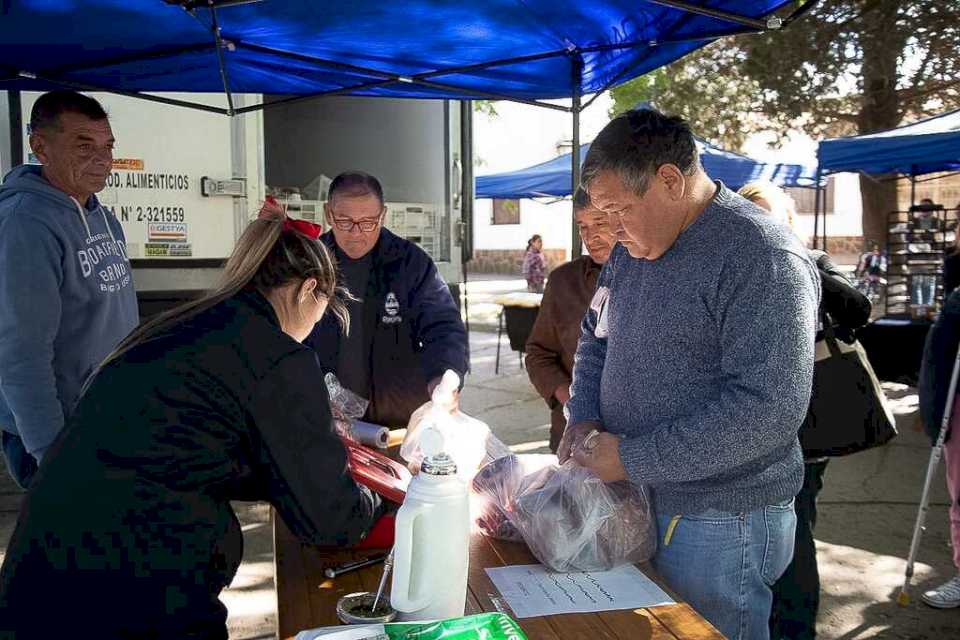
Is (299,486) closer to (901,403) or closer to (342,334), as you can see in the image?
(342,334)

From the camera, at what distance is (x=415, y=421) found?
2.28 meters

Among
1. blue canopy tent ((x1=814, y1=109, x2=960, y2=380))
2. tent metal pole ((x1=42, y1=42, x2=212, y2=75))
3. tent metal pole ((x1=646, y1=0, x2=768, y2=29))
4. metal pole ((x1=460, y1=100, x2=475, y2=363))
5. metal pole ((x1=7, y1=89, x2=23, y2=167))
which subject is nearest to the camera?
tent metal pole ((x1=646, y1=0, x2=768, y2=29))

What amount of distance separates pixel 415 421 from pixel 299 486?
0.86 m

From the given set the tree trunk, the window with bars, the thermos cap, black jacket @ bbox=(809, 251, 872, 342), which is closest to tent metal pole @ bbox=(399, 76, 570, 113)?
black jacket @ bbox=(809, 251, 872, 342)

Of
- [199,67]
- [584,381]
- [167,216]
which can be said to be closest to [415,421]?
[584,381]

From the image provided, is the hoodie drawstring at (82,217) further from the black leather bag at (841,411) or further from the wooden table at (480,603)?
the black leather bag at (841,411)

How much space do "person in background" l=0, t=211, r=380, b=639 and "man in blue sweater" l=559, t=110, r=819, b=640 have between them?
60cm

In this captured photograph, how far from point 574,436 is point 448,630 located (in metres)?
0.75

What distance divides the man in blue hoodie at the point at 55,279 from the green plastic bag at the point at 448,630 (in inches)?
64.8

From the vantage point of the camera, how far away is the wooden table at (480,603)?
139 cm

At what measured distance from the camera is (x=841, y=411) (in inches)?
100

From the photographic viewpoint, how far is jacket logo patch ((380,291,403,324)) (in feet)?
10.1

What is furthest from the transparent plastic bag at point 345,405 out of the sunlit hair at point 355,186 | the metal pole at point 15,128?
the metal pole at point 15,128

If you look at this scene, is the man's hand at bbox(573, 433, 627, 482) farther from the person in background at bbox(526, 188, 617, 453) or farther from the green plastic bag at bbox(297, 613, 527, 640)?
the person in background at bbox(526, 188, 617, 453)
